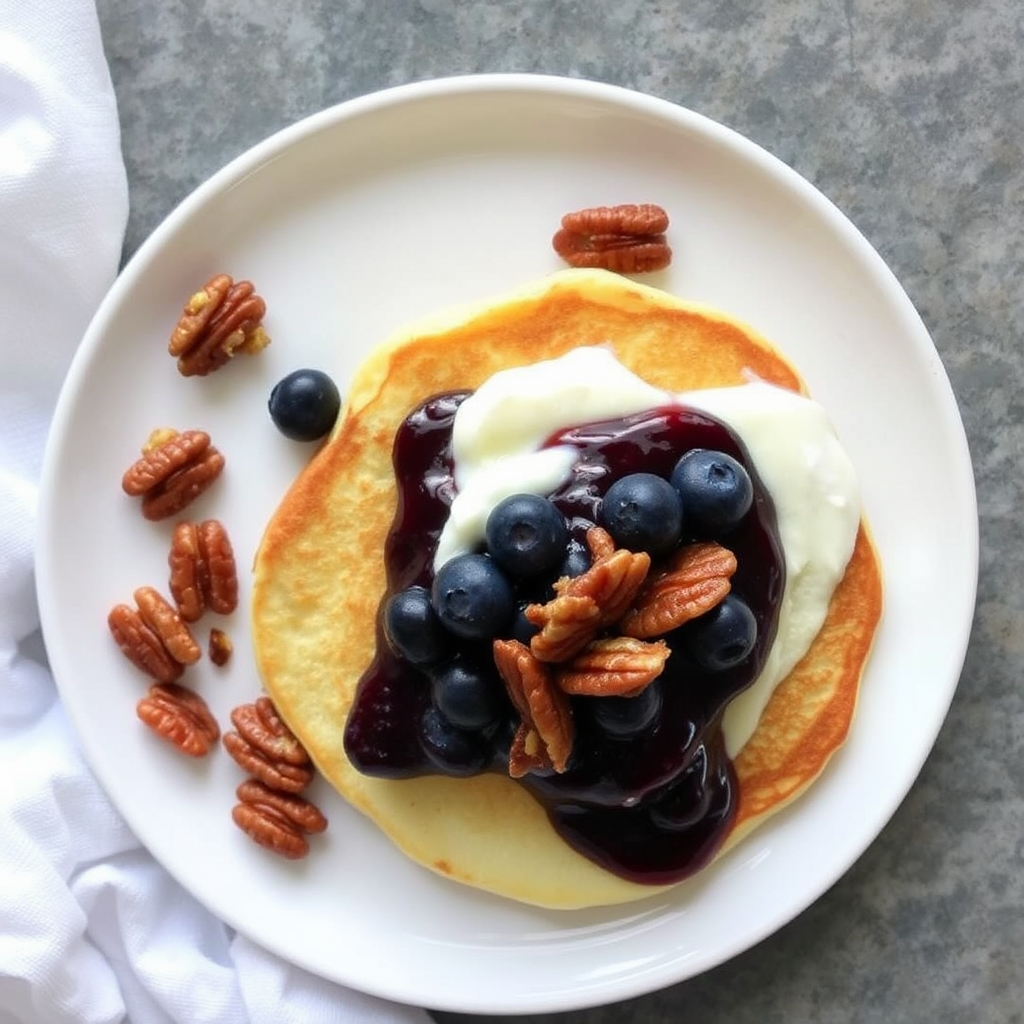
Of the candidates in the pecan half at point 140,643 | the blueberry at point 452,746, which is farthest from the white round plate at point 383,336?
the blueberry at point 452,746

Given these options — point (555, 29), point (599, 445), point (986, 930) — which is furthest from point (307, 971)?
point (555, 29)

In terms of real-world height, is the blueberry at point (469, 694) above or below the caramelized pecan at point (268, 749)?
above

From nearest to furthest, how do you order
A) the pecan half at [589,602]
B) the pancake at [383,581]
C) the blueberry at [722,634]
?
1. the pecan half at [589,602]
2. the blueberry at [722,634]
3. the pancake at [383,581]

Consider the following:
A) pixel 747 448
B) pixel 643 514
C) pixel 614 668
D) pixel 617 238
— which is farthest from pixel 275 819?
pixel 617 238

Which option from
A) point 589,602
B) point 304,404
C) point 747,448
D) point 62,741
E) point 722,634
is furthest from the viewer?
point 62,741

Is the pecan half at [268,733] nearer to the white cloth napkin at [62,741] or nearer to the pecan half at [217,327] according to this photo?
the white cloth napkin at [62,741]

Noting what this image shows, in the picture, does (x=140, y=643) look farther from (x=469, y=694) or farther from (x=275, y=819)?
(x=469, y=694)

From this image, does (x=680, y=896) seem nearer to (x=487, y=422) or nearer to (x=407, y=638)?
(x=407, y=638)
